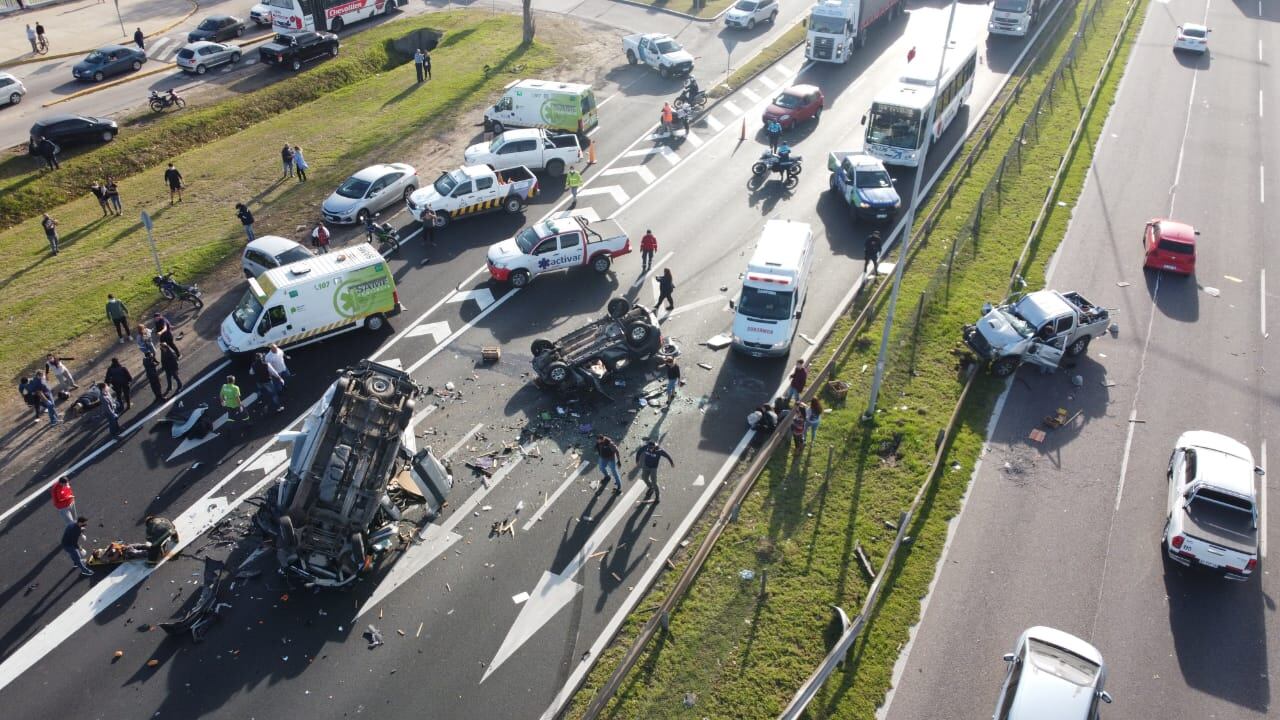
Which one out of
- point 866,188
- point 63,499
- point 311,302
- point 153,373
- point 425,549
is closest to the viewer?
point 63,499

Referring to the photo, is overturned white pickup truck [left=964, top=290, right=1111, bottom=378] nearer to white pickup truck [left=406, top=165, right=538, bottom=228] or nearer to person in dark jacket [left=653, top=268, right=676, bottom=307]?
person in dark jacket [left=653, top=268, right=676, bottom=307]

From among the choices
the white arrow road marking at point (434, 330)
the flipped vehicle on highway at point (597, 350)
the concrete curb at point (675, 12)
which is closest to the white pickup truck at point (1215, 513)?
the flipped vehicle on highway at point (597, 350)

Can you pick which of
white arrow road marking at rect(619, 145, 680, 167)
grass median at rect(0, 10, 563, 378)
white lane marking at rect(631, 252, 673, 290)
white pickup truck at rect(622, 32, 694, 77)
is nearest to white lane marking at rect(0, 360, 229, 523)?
grass median at rect(0, 10, 563, 378)

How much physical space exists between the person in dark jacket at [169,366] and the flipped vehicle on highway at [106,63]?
26041 millimetres

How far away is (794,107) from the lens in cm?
3766

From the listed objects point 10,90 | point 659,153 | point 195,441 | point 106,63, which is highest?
point 106,63

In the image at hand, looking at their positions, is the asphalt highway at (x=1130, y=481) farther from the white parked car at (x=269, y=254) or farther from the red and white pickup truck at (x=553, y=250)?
the white parked car at (x=269, y=254)

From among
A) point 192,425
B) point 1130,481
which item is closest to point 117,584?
point 192,425

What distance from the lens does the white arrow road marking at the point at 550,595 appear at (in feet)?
52.4

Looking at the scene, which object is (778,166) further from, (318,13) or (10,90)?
(10,90)

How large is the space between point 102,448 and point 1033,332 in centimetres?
2419

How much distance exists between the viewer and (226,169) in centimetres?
3412

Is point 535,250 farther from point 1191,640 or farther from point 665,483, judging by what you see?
point 1191,640

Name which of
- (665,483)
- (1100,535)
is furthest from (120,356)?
(1100,535)
